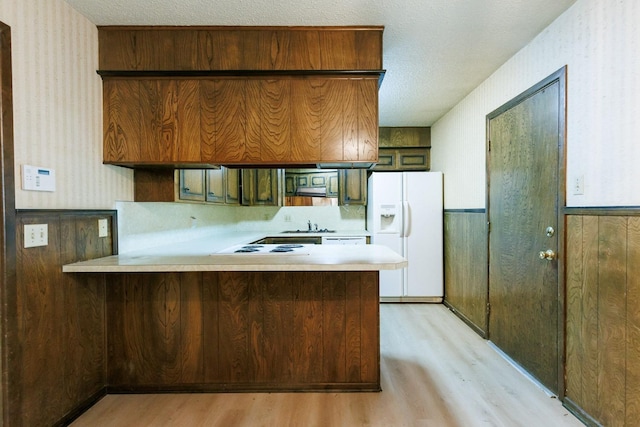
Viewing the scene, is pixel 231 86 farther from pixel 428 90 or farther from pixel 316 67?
pixel 428 90

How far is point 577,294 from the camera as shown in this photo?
1.86 metres

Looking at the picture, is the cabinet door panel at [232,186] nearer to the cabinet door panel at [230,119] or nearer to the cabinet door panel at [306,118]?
the cabinet door panel at [230,119]

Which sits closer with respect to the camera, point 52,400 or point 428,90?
point 52,400

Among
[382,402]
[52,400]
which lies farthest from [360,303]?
→ [52,400]

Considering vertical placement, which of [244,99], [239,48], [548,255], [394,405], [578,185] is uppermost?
[239,48]

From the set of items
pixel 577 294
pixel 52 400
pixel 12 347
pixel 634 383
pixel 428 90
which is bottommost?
pixel 52 400

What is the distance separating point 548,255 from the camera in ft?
6.77

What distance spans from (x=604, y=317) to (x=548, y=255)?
48 cm

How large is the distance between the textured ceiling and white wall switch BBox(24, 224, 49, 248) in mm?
1320

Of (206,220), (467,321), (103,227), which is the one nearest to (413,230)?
(467,321)

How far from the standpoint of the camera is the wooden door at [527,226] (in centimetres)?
204

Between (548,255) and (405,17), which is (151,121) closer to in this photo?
(405,17)

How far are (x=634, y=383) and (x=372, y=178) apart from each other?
10.00 feet

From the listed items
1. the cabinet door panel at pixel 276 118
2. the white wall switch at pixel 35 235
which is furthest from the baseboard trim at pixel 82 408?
the cabinet door panel at pixel 276 118
